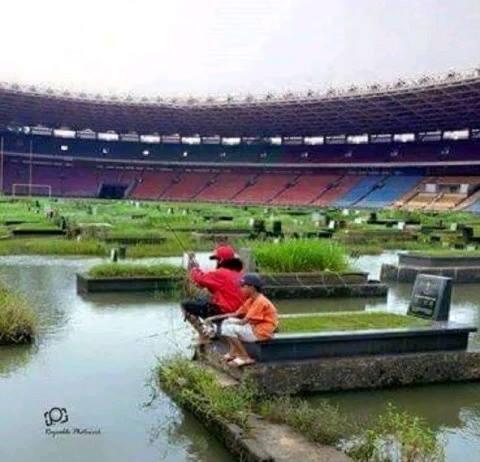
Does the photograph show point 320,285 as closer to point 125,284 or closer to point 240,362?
point 125,284

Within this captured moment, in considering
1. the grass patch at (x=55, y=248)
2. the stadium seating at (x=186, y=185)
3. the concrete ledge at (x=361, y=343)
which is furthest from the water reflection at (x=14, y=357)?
the stadium seating at (x=186, y=185)

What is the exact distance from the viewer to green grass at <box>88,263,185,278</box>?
56.4 ft

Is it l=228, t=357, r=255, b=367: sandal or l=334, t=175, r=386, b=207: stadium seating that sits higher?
l=334, t=175, r=386, b=207: stadium seating

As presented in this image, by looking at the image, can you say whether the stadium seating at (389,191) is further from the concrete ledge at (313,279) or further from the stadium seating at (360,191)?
the concrete ledge at (313,279)

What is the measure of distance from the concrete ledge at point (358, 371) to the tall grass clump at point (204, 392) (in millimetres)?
491

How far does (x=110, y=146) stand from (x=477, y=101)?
50.2m

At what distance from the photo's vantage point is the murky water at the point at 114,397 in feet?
24.1

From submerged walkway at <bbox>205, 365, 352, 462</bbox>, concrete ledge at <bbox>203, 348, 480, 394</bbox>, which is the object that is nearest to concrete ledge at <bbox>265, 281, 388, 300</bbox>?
concrete ledge at <bbox>203, 348, 480, 394</bbox>

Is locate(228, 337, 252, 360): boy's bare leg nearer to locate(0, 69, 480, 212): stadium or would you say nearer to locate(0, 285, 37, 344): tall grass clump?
locate(0, 285, 37, 344): tall grass clump

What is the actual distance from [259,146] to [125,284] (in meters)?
77.2

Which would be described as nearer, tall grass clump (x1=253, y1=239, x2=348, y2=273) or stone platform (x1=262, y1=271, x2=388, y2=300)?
stone platform (x1=262, y1=271, x2=388, y2=300)

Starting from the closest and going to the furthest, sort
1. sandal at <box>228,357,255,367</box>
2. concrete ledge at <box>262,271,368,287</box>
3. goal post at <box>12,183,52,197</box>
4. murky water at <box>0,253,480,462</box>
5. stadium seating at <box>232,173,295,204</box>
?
murky water at <box>0,253,480,462</box>
sandal at <box>228,357,255,367</box>
concrete ledge at <box>262,271,368,287</box>
stadium seating at <box>232,173,295,204</box>
goal post at <box>12,183,52,197</box>

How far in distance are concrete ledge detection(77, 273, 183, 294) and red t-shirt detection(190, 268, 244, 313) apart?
7046mm

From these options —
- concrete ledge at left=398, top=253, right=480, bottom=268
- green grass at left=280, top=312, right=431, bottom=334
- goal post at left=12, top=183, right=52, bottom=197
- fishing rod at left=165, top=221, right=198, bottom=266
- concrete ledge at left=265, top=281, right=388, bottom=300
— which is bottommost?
concrete ledge at left=265, top=281, right=388, bottom=300
